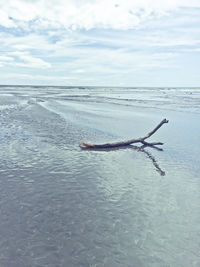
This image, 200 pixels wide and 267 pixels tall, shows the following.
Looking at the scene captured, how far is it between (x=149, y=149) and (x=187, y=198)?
739cm

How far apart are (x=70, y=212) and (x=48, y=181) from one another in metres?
2.63

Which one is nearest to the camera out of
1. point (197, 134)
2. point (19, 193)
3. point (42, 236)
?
point (42, 236)

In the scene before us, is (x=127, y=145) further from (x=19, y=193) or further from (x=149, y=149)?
(x=19, y=193)

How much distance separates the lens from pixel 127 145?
56.7 ft

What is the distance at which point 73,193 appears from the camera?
31.2 ft

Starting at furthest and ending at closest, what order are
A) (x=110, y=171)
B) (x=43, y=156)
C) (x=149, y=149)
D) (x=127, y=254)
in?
(x=149, y=149), (x=43, y=156), (x=110, y=171), (x=127, y=254)

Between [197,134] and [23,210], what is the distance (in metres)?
17.3

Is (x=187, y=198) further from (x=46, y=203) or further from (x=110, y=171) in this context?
(x=46, y=203)

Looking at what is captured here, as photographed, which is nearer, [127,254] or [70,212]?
[127,254]

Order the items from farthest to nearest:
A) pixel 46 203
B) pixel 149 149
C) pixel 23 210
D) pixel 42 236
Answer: pixel 149 149, pixel 46 203, pixel 23 210, pixel 42 236

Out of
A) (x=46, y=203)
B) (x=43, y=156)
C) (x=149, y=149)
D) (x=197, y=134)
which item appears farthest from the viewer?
(x=197, y=134)

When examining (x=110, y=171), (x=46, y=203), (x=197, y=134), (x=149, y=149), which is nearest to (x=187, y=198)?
(x=110, y=171)

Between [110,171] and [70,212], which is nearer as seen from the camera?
[70,212]

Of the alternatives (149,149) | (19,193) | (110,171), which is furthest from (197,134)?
(19,193)
